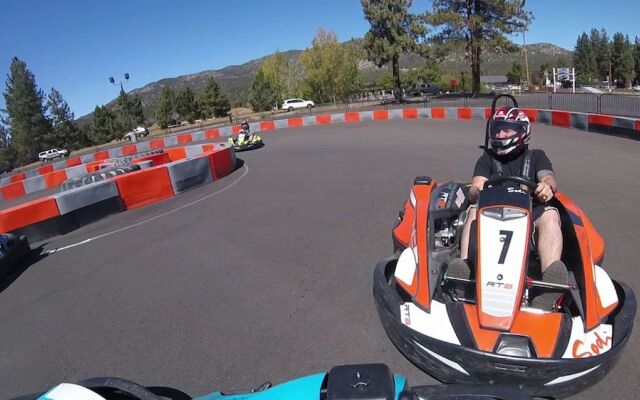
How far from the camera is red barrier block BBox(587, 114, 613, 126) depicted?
1325cm

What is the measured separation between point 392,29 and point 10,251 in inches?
1441

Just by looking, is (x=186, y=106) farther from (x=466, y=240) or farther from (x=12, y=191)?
(x=466, y=240)

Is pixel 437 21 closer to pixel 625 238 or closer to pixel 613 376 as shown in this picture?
pixel 625 238

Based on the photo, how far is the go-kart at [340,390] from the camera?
5.17ft

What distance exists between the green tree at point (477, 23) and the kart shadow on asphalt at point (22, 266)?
32.3m

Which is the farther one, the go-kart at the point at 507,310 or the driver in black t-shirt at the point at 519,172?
the driver in black t-shirt at the point at 519,172

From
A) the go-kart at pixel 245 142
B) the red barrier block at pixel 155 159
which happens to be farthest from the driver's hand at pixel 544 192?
the go-kart at pixel 245 142

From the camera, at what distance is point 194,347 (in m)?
3.66

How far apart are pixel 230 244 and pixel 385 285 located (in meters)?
3.44

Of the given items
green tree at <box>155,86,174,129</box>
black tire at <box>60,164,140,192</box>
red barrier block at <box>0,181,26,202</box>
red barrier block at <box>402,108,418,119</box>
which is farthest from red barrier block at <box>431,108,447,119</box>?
green tree at <box>155,86,174,129</box>

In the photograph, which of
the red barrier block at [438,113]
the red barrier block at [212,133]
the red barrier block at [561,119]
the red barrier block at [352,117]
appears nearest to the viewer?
the red barrier block at [561,119]

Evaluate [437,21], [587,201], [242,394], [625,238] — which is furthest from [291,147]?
[437,21]

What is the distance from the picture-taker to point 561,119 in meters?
16.3

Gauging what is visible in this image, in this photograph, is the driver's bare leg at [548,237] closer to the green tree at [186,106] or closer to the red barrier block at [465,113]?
the red barrier block at [465,113]
